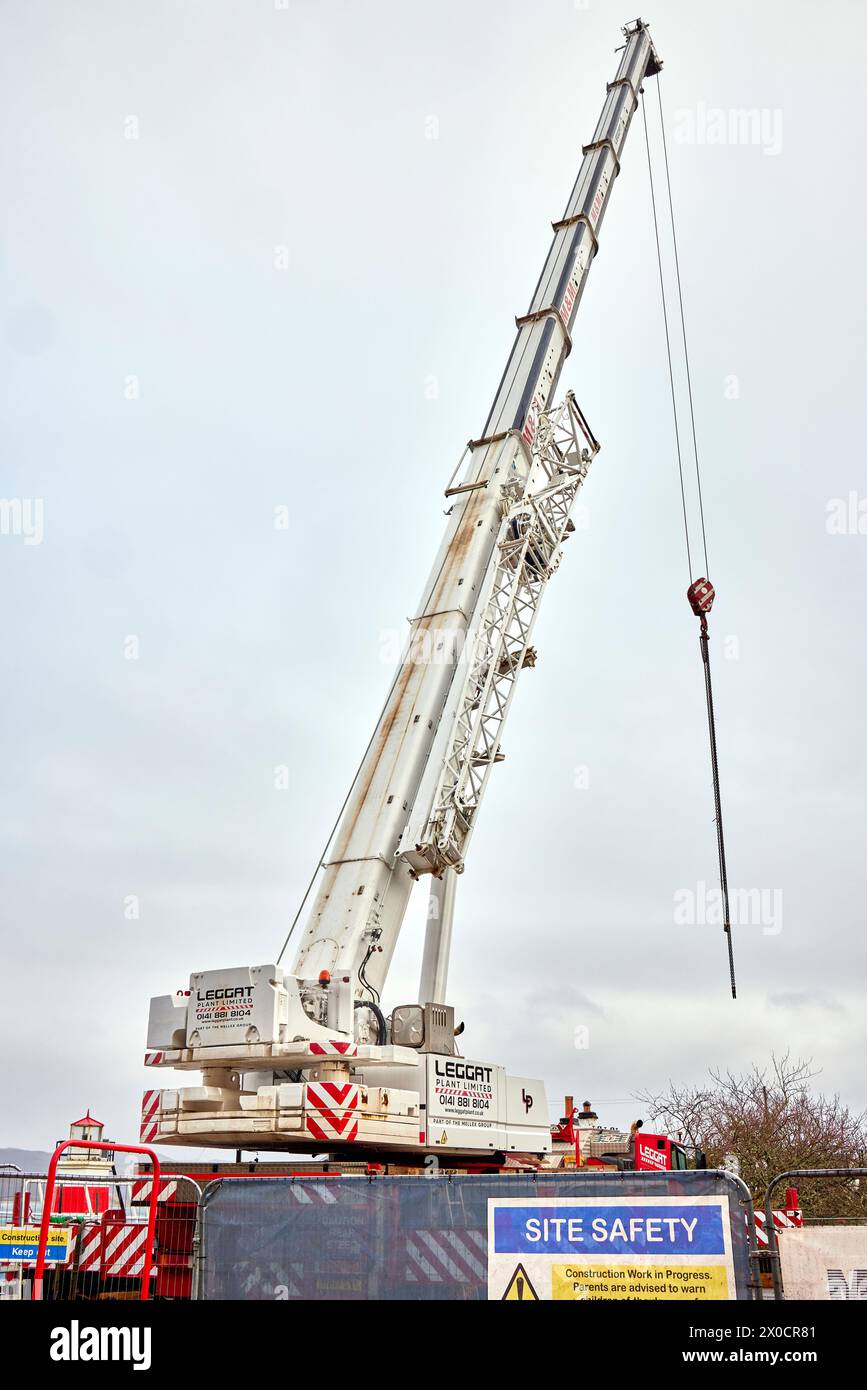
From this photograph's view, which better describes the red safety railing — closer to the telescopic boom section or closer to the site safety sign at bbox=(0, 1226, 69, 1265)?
the site safety sign at bbox=(0, 1226, 69, 1265)

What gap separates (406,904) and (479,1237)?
726 cm

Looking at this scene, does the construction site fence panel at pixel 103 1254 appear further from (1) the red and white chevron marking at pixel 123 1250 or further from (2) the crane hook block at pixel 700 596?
(2) the crane hook block at pixel 700 596

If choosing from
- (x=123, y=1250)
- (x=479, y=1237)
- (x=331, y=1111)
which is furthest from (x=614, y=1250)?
(x=331, y=1111)

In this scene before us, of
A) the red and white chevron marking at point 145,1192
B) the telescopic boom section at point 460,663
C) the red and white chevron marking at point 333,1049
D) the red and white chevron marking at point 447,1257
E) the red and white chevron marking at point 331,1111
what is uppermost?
the telescopic boom section at point 460,663

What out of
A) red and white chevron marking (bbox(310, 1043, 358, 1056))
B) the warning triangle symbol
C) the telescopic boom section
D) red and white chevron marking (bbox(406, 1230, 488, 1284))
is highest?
the telescopic boom section

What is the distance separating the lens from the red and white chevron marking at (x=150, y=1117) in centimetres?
1330

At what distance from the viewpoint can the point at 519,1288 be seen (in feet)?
25.4

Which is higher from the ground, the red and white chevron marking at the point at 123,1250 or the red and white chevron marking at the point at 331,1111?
the red and white chevron marking at the point at 331,1111

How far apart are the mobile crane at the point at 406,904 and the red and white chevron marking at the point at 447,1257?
405 cm

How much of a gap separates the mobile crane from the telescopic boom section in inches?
1.0

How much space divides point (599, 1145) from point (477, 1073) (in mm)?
7993

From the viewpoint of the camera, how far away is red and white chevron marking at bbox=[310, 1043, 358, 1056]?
1257 centimetres

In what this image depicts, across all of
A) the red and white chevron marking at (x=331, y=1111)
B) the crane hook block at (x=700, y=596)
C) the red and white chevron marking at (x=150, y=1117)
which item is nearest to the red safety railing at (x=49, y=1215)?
the red and white chevron marking at (x=331, y=1111)

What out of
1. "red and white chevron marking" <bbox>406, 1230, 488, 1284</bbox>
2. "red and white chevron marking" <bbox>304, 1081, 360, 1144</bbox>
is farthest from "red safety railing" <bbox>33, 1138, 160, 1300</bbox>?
"red and white chevron marking" <bbox>304, 1081, 360, 1144</bbox>
